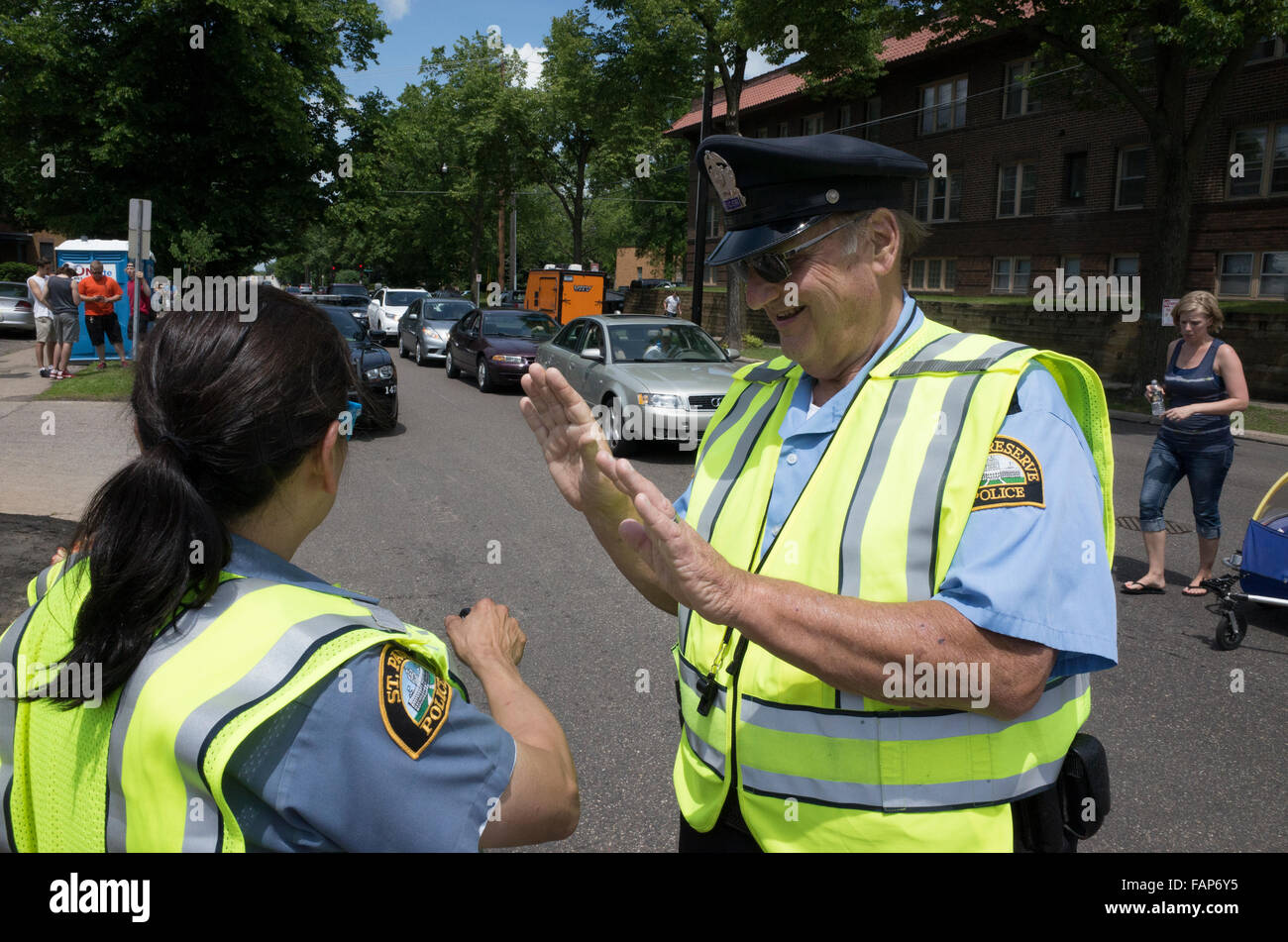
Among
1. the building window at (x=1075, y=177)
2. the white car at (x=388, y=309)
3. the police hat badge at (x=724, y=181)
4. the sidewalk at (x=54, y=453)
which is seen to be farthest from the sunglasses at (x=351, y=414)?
the building window at (x=1075, y=177)

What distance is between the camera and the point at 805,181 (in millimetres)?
1854

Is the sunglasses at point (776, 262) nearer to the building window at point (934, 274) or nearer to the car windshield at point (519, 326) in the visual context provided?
the car windshield at point (519, 326)

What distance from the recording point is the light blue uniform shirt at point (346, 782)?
116 centimetres

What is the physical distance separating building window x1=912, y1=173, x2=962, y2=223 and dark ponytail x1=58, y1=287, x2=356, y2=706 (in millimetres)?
33076

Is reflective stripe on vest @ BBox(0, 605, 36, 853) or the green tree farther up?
the green tree

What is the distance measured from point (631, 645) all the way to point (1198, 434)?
3.95 m

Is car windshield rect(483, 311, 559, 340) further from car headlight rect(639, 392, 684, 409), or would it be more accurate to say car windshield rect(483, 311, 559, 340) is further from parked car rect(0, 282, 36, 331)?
parked car rect(0, 282, 36, 331)

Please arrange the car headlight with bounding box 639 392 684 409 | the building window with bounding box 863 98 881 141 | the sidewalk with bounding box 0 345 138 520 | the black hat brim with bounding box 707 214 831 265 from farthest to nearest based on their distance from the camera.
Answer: the building window with bounding box 863 98 881 141 < the car headlight with bounding box 639 392 684 409 < the sidewalk with bounding box 0 345 138 520 < the black hat brim with bounding box 707 214 831 265

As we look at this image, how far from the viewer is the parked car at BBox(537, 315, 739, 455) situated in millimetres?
10828

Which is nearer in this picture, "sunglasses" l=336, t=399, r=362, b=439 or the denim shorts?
"sunglasses" l=336, t=399, r=362, b=439

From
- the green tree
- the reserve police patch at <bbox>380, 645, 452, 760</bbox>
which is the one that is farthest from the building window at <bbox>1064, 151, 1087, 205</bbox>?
the reserve police patch at <bbox>380, 645, 452, 760</bbox>

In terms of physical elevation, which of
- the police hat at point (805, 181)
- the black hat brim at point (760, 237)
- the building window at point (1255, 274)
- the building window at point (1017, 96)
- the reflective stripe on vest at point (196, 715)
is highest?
the building window at point (1017, 96)

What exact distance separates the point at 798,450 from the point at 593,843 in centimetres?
201

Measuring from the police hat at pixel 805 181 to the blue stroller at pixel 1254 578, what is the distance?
436 cm
